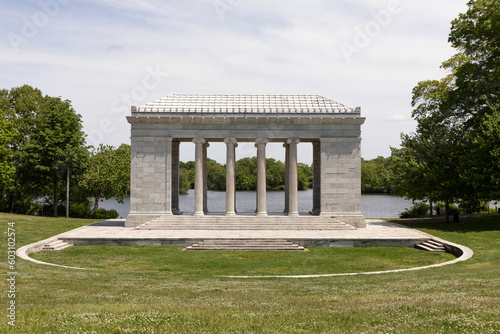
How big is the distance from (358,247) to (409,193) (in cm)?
2028

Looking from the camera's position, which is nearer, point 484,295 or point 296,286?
point 484,295

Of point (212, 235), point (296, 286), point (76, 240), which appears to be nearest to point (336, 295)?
point (296, 286)

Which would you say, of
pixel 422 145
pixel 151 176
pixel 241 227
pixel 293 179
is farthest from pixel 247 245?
pixel 422 145

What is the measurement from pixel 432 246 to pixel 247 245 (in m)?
16.1

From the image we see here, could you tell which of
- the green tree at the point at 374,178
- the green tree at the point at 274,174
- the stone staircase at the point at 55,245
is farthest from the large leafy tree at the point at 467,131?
the green tree at the point at 274,174

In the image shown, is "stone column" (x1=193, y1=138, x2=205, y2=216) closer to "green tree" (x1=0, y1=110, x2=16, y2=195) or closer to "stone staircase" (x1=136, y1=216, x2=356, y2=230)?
"stone staircase" (x1=136, y1=216, x2=356, y2=230)

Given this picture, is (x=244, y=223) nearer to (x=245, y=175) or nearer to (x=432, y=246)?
(x=432, y=246)

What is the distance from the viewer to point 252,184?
6841 inches

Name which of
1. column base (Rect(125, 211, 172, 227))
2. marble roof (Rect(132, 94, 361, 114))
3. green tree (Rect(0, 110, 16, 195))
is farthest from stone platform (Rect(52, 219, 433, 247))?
green tree (Rect(0, 110, 16, 195))

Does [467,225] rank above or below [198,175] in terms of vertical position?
below

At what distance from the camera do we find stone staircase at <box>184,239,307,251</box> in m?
40.0

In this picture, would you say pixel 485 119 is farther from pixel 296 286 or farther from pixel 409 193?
pixel 296 286

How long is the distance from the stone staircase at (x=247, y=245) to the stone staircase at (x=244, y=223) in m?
9.05

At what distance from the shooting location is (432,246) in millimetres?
39562
